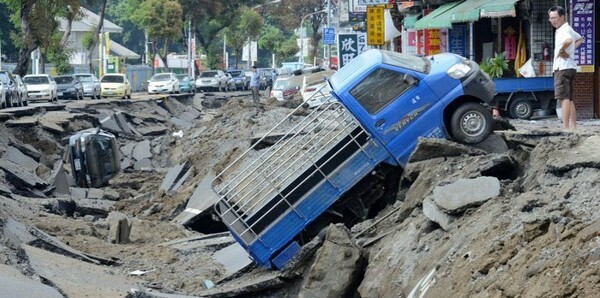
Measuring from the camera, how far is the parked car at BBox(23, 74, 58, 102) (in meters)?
50.9

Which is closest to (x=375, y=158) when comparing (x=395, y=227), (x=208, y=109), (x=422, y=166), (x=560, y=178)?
(x=422, y=166)

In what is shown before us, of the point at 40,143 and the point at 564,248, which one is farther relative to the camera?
the point at 40,143

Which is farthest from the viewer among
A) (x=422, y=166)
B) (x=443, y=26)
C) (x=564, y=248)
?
(x=443, y=26)

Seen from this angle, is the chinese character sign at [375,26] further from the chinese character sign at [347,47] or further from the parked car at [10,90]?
the parked car at [10,90]

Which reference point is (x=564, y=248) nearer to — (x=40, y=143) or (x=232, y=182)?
(x=232, y=182)

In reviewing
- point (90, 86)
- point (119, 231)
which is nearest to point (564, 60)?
point (119, 231)

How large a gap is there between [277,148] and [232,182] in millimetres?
753

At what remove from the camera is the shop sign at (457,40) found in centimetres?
3697

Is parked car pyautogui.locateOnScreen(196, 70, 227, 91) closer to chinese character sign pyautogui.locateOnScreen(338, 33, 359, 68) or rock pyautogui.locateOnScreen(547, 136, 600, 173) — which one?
chinese character sign pyautogui.locateOnScreen(338, 33, 359, 68)

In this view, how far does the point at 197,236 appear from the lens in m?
19.0

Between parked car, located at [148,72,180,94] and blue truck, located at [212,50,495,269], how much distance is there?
51.9m

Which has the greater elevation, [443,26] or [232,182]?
[443,26]

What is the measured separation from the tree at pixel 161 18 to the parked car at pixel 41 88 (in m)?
27.8

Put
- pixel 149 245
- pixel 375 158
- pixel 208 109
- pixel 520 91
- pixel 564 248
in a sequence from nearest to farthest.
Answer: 1. pixel 564 248
2. pixel 375 158
3. pixel 149 245
4. pixel 520 91
5. pixel 208 109
